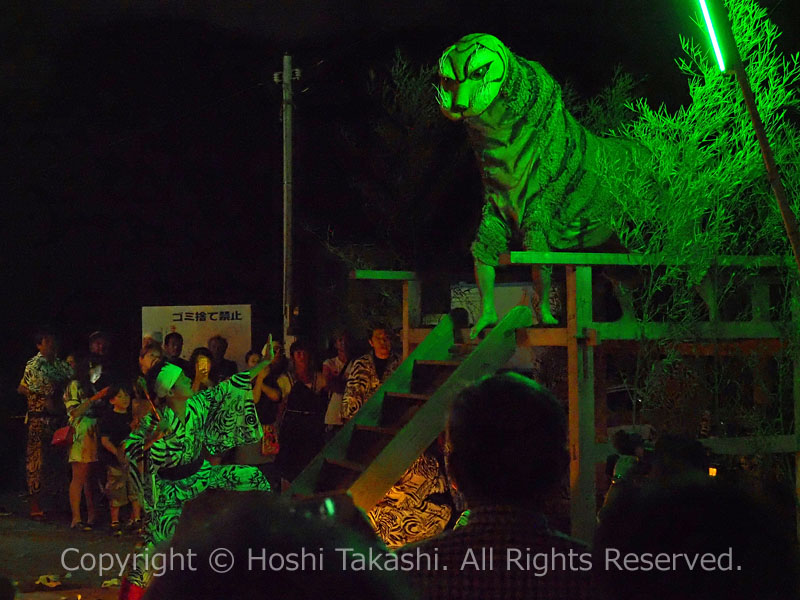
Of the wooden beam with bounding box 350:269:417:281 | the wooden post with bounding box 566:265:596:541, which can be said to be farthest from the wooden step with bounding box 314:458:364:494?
the wooden beam with bounding box 350:269:417:281

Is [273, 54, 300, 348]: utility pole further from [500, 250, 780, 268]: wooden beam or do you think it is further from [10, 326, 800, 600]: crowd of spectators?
[10, 326, 800, 600]: crowd of spectators

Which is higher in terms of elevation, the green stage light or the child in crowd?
the green stage light

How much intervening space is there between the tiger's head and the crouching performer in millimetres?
2149

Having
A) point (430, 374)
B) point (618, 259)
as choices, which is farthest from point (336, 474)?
point (618, 259)

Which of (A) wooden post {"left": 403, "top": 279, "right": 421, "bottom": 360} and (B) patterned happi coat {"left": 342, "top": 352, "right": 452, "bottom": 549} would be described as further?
(A) wooden post {"left": 403, "top": 279, "right": 421, "bottom": 360}

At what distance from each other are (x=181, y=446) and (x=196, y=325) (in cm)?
589

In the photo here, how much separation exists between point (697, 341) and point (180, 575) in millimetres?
5330

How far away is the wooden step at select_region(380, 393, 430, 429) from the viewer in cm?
650

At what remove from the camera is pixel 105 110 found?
17.7 m

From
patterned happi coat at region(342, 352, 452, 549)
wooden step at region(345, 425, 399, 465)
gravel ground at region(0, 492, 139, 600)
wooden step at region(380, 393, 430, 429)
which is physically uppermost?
wooden step at region(380, 393, 430, 429)

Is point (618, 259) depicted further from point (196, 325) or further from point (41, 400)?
point (41, 400)

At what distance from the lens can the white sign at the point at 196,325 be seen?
11.1 m

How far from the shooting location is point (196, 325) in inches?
437

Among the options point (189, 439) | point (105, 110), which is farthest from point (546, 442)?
point (105, 110)
